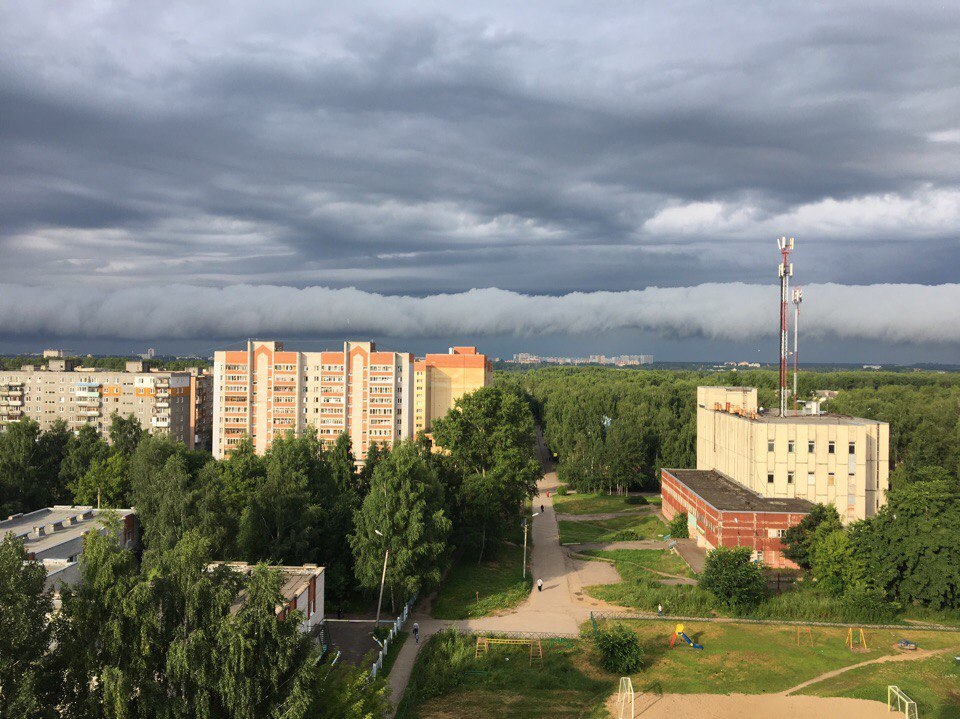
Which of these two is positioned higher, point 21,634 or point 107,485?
point 21,634

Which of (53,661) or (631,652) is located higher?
(53,661)

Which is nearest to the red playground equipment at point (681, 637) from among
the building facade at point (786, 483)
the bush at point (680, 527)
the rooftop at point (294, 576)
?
the building facade at point (786, 483)

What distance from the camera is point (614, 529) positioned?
57.4 m

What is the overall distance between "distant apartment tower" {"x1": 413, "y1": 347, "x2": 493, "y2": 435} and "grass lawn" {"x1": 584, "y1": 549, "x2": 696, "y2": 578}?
28.9 meters

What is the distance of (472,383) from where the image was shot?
242 ft

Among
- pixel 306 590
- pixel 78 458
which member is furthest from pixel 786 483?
pixel 78 458

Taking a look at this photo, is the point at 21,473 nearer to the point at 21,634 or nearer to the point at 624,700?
the point at 21,634

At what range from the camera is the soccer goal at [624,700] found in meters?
23.5

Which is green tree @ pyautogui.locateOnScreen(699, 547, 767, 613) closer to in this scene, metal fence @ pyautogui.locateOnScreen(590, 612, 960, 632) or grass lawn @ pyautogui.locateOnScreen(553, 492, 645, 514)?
metal fence @ pyautogui.locateOnScreen(590, 612, 960, 632)

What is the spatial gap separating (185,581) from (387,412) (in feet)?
175

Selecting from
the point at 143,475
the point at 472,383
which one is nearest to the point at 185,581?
the point at 143,475

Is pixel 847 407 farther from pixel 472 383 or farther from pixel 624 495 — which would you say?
pixel 472 383

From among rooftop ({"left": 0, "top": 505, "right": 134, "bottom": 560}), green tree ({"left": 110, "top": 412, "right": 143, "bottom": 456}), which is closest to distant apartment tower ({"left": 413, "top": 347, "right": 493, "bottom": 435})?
green tree ({"left": 110, "top": 412, "right": 143, "bottom": 456})

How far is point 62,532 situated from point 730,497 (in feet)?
138
